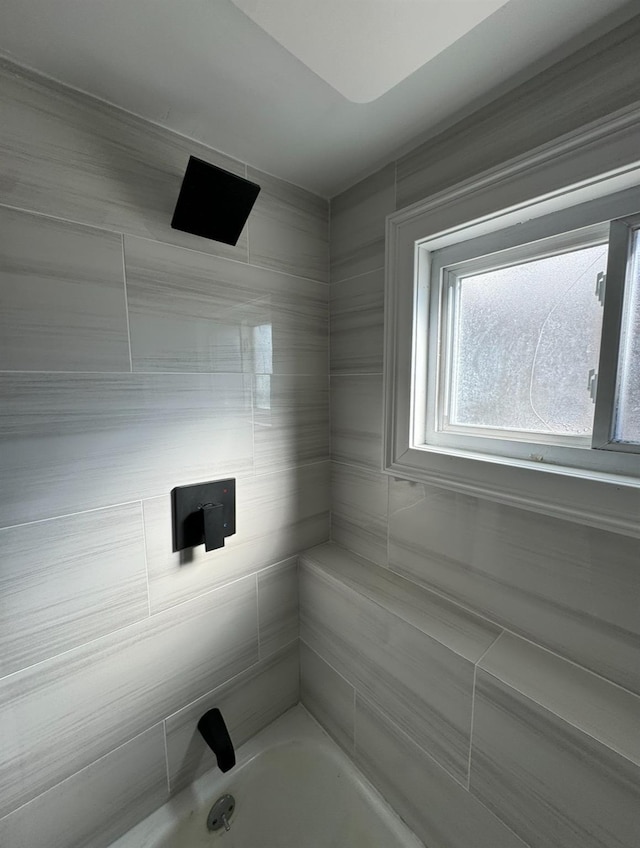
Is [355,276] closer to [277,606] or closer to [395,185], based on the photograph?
[395,185]

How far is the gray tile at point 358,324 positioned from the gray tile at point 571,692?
759 millimetres

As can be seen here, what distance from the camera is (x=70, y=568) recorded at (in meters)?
0.75

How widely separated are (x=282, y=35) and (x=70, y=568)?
1076 millimetres

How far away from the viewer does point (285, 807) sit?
0.99 meters

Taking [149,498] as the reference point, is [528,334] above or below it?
above

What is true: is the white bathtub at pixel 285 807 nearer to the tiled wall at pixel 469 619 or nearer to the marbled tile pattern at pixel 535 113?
the tiled wall at pixel 469 619

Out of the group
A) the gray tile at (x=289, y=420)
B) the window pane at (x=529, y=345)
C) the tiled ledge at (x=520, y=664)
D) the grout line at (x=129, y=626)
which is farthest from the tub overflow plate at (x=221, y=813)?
the window pane at (x=529, y=345)

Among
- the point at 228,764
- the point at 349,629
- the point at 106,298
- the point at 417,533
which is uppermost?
the point at 106,298

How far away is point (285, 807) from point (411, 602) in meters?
0.74

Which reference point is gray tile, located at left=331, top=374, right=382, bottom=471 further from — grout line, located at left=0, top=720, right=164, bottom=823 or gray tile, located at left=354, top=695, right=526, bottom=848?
grout line, located at left=0, top=720, right=164, bottom=823

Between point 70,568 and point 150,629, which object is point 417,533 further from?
point 70,568


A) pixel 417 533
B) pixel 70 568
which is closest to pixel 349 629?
pixel 417 533

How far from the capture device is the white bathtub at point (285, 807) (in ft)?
2.91

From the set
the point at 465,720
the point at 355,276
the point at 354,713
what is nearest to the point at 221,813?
the point at 354,713
